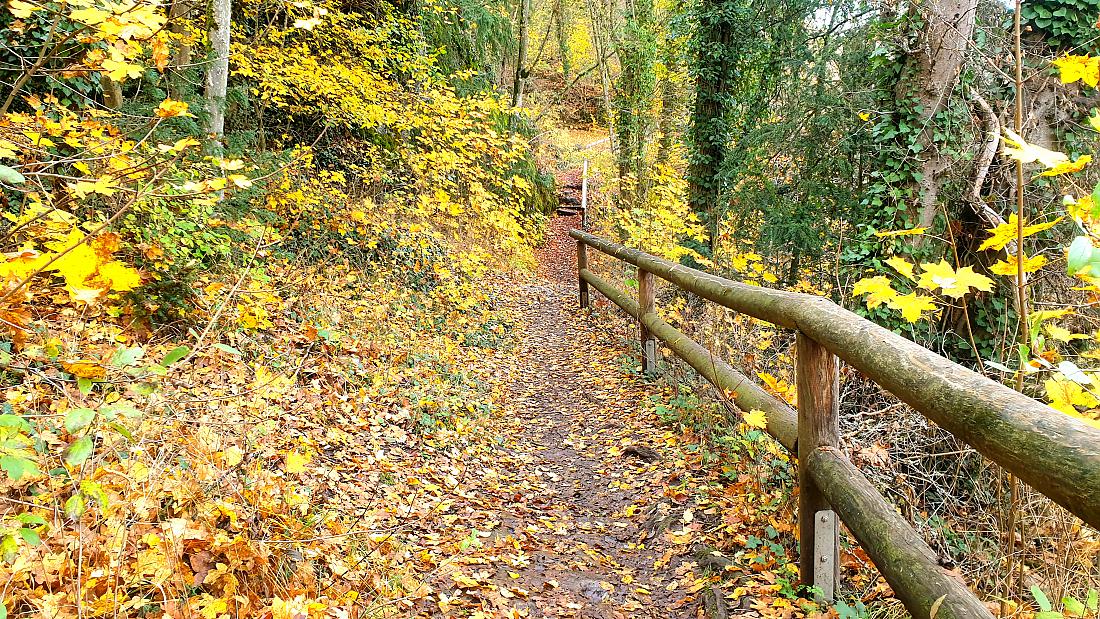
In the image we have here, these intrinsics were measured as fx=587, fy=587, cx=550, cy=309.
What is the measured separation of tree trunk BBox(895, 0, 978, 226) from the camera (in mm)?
4734

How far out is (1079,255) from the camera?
110 cm

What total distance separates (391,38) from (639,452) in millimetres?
8123

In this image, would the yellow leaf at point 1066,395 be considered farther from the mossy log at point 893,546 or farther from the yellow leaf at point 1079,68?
the yellow leaf at point 1079,68

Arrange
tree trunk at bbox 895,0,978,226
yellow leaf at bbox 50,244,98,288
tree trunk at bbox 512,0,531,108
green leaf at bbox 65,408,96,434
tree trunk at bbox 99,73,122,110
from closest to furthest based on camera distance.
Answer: green leaf at bbox 65,408,96,434, yellow leaf at bbox 50,244,98,288, tree trunk at bbox 895,0,978,226, tree trunk at bbox 99,73,122,110, tree trunk at bbox 512,0,531,108

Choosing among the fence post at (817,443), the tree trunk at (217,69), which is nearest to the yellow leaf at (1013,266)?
the fence post at (817,443)

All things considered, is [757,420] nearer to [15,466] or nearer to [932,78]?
[15,466]

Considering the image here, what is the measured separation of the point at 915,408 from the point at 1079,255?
723 mm

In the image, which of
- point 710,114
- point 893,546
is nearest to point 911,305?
point 893,546

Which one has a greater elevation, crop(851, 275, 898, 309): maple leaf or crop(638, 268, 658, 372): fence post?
crop(851, 275, 898, 309): maple leaf

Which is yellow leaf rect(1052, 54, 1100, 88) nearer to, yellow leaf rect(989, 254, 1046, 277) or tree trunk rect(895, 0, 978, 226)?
yellow leaf rect(989, 254, 1046, 277)

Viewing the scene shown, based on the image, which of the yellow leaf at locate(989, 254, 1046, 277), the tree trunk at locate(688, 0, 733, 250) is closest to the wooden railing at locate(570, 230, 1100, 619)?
the yellow leaf at locate(989, 254, 1046, 277)

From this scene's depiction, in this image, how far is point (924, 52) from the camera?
4.92 meters

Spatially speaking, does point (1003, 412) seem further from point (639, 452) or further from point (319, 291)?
point (319, 291)

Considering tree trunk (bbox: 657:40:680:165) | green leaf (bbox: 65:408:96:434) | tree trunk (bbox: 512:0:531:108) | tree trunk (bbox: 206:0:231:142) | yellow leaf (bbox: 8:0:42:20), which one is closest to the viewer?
green leaf (bbox: 65:408:96:434)
